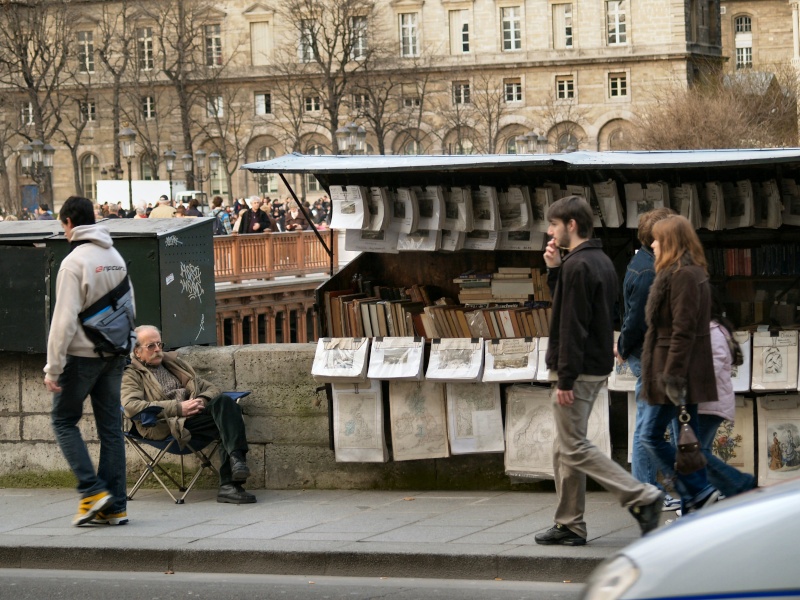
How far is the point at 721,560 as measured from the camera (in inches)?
147

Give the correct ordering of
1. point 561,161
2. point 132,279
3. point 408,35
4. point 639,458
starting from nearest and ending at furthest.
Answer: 1. point 639,458
2. point 561,161
3. point 132,279
4. point 408,35

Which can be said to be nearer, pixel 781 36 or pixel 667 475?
pixel 667 475

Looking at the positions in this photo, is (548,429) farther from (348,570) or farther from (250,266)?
(250,266)

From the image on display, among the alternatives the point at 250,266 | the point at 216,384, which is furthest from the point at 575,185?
the point at 250,266

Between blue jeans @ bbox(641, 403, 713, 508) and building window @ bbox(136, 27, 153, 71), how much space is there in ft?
243

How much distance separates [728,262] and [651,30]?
76.2m

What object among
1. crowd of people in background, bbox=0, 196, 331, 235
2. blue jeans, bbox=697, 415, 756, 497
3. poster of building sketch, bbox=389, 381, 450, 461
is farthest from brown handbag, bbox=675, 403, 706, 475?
crowd of people in background, bbox=0, 196, 331, 235

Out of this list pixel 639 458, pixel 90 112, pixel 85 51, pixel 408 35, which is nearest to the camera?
pixel 639 458

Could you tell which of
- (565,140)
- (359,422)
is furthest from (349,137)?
(359,422)

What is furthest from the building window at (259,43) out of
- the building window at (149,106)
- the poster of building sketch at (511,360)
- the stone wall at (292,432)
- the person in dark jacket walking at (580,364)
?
the person in dark jacket walking at (580,364)

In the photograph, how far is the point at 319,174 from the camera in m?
9.94

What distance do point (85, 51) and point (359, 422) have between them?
7780 centimetres

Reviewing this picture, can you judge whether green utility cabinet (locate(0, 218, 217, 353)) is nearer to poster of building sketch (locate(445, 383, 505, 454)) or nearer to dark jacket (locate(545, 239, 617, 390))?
poster of building sketch (locate(445, 383, 505, 454))

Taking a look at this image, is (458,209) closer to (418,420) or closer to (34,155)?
(418,420)
